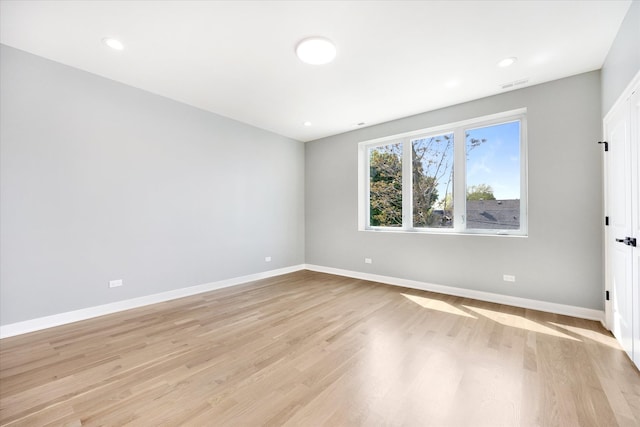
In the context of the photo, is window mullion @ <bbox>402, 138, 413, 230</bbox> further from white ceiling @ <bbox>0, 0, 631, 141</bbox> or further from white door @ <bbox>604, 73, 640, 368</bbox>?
Result: white door @ <bbox>604, 73, 640, 368</bbox>

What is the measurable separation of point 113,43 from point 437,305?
188 inches

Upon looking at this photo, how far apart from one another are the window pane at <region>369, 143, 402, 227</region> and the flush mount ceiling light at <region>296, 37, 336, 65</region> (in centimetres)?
257

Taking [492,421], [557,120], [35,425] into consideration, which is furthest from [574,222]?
[35,425]

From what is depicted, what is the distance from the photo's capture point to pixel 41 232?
286 cm

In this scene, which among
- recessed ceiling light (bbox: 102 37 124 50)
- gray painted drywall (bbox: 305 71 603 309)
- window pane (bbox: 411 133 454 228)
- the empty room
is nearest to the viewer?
the empty room

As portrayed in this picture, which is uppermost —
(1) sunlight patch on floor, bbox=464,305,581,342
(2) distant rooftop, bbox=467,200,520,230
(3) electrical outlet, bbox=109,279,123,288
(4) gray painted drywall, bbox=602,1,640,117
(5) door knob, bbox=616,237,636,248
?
(4) gray painted drywall, bbox=602,1,640,117

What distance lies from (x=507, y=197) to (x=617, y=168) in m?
1.24

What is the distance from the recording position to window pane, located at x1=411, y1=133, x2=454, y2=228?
Result: 14.1 ft

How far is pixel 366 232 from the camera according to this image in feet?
16.8

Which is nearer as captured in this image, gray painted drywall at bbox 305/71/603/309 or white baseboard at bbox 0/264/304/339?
white baseboard at bbox 0/264/304/339

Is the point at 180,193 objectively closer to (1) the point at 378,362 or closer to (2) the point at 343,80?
(2) the point at 343,80

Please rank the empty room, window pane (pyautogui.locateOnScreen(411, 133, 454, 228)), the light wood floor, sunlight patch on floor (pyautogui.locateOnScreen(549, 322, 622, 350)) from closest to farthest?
the light wood floor
the empty room
sunlight patch on floor (pyautogui.locateOnScreen(549, 322, 622, 350))
window pane (pyautogui.locateOnScreen(411, 133, 454, 228))

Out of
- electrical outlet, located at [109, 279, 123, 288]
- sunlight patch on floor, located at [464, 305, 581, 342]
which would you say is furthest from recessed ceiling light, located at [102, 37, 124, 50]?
sunlight patch on floor, located at [464, 305, 581, 342]

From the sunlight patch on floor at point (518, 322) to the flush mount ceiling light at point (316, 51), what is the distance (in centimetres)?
349
